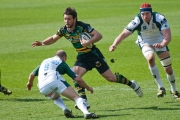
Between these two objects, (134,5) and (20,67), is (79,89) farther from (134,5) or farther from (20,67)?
(134,5)

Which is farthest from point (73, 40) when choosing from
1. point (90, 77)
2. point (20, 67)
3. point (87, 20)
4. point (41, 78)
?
point (87, 20)

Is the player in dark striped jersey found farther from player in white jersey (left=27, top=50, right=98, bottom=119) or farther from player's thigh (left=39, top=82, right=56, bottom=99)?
player's thigh (left=39, top=82, right=56, bottom=99)

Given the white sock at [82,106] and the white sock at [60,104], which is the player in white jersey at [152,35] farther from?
the white sock at [82,106]

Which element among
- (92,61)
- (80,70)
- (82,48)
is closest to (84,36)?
(82,48)

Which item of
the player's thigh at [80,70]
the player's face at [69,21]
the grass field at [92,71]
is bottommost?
the grass field at [92,71]

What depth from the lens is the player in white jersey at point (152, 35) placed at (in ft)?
46.6

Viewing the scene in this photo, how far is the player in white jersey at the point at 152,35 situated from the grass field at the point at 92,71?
2.57 ft

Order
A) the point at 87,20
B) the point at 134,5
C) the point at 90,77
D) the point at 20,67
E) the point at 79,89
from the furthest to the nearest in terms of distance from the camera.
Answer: the point at 134,5 → the point at 87,20 → the point at 20,67 → the point at 90,77 → the point at 79,89

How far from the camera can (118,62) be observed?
21578 millimetres

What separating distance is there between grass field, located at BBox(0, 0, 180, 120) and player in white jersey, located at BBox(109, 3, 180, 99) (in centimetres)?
78

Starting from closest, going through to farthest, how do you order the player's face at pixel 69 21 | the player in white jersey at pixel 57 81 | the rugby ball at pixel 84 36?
the player in white jersey at pixel 57 81 → the player's face at pixel 69 21 → the rugby ball at pixel 84 36

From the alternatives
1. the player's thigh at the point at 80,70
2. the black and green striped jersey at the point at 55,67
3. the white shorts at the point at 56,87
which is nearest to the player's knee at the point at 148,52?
the player's thigh at the point at 80,70

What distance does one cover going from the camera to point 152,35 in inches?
582

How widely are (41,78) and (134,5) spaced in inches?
1238
